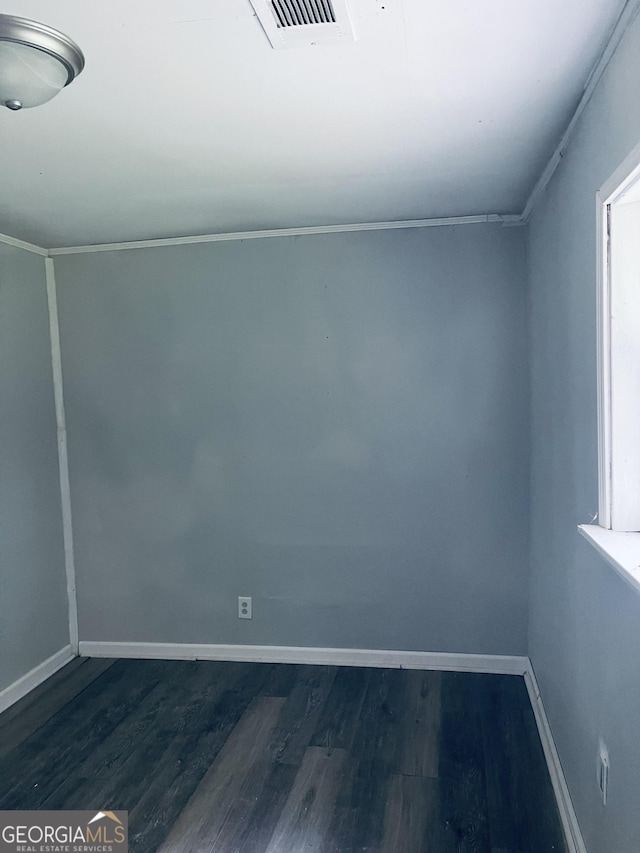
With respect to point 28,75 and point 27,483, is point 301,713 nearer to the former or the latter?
point 27,483

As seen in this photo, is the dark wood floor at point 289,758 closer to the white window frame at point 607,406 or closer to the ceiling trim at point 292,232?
the white window frame at point 607,406

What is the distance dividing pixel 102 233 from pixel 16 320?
584 mm

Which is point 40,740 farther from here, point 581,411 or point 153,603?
point 581,411

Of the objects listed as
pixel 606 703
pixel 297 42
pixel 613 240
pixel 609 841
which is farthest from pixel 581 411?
pixel 297 42

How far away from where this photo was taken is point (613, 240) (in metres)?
1.61

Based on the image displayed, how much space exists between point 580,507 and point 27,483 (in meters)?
2.50

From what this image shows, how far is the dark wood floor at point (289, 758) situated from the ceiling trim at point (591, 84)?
2113 mm

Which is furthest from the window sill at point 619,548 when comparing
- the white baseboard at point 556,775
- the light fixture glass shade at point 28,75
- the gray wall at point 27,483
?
the gray wall at point 27,483

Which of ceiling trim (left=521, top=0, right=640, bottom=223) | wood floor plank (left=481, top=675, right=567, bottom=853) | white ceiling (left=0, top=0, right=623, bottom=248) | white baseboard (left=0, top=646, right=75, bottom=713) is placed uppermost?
white ceiling (left=0, top=0, right=623, bottom=248)

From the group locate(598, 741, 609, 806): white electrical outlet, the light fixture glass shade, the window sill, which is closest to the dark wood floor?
locate(598, 741, 609, 806): white electrical outlet

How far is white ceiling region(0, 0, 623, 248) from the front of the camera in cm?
138

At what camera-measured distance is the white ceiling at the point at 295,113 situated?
1378 mm

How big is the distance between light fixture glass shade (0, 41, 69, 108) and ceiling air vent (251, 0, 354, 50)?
1.52ft

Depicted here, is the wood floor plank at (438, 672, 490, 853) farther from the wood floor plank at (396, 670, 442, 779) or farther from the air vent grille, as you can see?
the air vent grille
